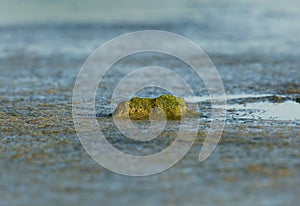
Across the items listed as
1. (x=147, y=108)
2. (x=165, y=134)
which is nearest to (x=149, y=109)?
(x=147, y=108)

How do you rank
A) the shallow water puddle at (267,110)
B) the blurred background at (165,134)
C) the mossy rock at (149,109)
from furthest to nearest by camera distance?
1. the shallow water puddle at (267,110)
2. the mossy rock at (149,109)
3. the blurred background at (165,134)

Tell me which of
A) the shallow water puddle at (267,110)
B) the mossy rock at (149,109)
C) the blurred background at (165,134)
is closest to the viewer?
the blurred background at (165,134)

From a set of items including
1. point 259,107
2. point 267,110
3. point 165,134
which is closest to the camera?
point 165,134

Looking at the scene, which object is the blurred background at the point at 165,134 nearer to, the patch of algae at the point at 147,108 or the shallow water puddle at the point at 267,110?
the shallow water puddle at the point at 267,110

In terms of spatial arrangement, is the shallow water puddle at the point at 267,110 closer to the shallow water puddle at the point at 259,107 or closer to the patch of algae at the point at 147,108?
the shallow water puddle at the point at 259,107

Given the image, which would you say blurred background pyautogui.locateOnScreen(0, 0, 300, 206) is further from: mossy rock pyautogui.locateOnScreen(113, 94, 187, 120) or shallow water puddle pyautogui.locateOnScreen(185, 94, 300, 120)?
mossy rock pyautogui.locateOnScreen(113, 94, 187, 120)

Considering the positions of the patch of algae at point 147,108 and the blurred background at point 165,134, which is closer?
the blurred background at point 165,134

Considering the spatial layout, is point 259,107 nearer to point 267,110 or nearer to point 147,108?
point 267,110

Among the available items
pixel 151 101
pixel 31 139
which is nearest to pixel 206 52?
pixel 151 101

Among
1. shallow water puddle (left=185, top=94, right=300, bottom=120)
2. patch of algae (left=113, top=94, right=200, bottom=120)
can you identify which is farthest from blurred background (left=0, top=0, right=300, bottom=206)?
patch of algae (left=113, top=94, right=200, bottom=120)

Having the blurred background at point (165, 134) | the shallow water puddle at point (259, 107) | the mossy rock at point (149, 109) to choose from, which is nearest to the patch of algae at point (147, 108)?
the mossy rock at point (149, 109)

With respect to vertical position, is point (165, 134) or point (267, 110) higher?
point (267, 110)
